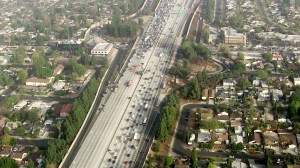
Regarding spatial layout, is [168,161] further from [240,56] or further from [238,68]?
[240,56]

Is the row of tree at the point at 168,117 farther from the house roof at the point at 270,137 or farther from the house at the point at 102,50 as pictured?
the house at the point at 102,50

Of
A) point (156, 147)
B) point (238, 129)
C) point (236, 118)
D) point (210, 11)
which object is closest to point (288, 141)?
point (238, 129)

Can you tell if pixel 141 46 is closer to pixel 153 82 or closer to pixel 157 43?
pixel 157 43

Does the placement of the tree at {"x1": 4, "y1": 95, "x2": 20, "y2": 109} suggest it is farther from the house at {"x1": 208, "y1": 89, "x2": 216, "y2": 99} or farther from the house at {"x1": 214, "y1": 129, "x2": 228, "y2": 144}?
the house at {"x1": 214, "y1": 129, "x2": 228, "y2": 144}

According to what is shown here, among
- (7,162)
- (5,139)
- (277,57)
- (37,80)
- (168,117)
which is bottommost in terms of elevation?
(277,57)

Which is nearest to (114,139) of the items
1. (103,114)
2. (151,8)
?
(103,114)

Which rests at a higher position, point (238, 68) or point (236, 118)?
point (236, 118)

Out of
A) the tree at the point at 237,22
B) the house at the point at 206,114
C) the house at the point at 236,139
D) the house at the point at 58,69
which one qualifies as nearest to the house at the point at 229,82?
the house at the point at 206,114
